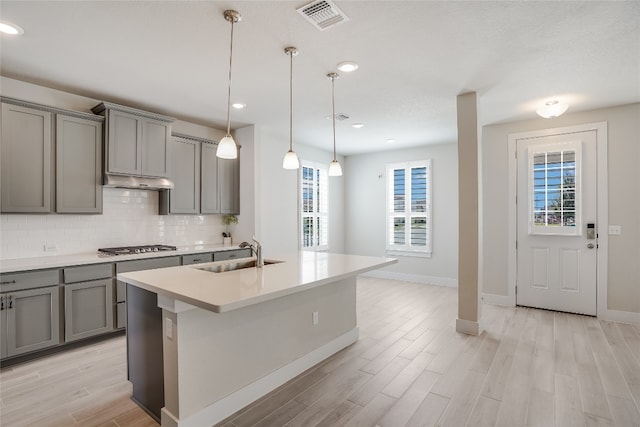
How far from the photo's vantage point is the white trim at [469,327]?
12.2ft

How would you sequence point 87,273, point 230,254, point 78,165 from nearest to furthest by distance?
1. point 87,273
2. point 78,165
3. point 230,254

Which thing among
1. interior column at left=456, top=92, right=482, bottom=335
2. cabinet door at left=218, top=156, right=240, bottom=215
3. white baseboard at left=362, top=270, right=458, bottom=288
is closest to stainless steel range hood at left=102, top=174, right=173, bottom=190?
cabinet door at left=218, top=156, right=240, bottom=215

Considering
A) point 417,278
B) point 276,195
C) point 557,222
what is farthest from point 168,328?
point 417,278

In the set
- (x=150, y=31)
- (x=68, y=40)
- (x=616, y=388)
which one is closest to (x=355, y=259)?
(x=616, y=388)

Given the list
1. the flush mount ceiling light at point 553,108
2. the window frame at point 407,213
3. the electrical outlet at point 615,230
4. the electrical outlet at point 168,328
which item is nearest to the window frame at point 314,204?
the window frame at point 407,213

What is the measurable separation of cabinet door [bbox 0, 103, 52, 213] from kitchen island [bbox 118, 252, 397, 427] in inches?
67.9

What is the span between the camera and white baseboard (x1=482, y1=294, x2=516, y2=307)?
15.9ft

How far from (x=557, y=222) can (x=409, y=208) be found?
2.60 m

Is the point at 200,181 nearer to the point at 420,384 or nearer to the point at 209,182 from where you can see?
the point at 209,182

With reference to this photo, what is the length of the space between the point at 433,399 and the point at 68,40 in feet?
12.5

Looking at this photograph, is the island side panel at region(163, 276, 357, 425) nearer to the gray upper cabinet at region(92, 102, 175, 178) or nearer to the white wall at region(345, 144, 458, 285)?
the gray upper cabinet at region(92, 102, 175, 178)

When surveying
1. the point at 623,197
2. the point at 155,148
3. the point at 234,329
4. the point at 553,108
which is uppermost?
the point at 553,108

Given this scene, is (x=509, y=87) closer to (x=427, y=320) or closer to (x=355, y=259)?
(x=355, y=259)

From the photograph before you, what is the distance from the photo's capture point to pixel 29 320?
3.00 m
